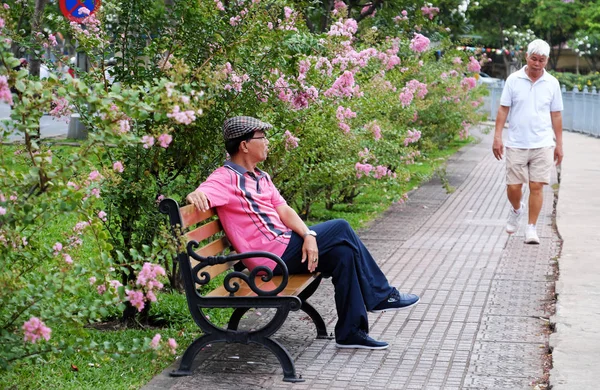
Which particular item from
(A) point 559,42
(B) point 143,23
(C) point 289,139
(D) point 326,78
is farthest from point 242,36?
(A) point 559,42

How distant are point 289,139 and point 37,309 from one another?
372cm

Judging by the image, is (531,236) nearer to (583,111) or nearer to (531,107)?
(531,107)

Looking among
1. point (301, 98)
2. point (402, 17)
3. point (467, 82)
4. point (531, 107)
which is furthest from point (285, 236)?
point (467, 82)

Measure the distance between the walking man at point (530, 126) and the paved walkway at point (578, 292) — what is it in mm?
727

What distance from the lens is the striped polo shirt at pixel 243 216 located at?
6148 millimetres

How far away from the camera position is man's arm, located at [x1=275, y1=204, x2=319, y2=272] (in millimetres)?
6094

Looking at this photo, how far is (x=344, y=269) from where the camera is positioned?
6141mm

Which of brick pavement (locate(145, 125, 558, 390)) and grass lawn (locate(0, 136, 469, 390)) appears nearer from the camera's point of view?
grass lawn (locate(0, 136, 469, 390))

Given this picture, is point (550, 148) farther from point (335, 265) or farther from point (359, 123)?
point (335, 265)

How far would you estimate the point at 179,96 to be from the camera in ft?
13.9

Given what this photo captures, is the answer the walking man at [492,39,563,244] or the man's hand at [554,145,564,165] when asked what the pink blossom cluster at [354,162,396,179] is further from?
the man's hand at [554,145,564,165]

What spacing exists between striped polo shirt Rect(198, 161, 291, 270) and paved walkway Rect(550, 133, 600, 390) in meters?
1.70

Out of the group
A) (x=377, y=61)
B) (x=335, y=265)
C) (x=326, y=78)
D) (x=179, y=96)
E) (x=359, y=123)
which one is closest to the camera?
(x=179, y=96)

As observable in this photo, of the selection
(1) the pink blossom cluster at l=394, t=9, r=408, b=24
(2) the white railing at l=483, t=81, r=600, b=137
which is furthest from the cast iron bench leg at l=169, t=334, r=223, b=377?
(2) the white railing at l=483, t=81, r=600, b=137
